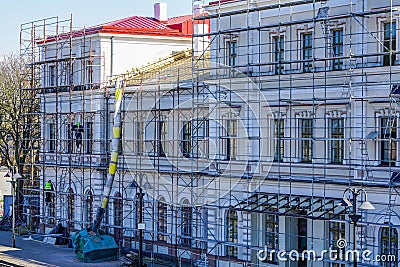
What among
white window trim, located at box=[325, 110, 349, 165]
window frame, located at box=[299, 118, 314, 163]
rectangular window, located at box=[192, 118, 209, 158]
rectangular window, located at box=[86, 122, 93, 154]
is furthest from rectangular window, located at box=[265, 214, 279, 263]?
rectangular window, located at box=[86, 122, 93, 154]

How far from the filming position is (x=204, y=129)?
31578mm

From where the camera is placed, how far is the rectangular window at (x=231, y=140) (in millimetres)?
30047

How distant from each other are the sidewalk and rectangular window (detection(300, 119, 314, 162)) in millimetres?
8643

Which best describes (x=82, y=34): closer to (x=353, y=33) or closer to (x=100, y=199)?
(x=100, y=199)

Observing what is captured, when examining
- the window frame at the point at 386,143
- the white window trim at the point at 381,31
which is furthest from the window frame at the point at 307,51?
the window frame at the point at 386,143

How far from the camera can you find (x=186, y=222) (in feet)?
108

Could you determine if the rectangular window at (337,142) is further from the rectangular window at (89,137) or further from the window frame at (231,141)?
the rectangular window at (89,137)

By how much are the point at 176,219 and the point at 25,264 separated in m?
5.61

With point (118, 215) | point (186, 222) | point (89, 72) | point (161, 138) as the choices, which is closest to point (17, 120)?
point (89, 72)

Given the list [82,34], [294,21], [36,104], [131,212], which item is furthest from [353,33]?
[36,104]

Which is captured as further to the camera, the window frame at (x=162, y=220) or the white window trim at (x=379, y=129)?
the window frame at (x=162, y=220)

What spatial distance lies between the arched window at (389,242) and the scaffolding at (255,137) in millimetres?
39

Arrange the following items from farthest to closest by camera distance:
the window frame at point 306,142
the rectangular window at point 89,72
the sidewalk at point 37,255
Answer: the rectangular window at point 89,72 < the sidewalk at point 37,255 < the window frame at point 306,142

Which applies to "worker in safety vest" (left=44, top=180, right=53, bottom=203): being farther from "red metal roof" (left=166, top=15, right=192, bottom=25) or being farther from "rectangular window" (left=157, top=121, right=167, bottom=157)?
"red metal roof" (left=166, top=15, right=192, bottom=25)
